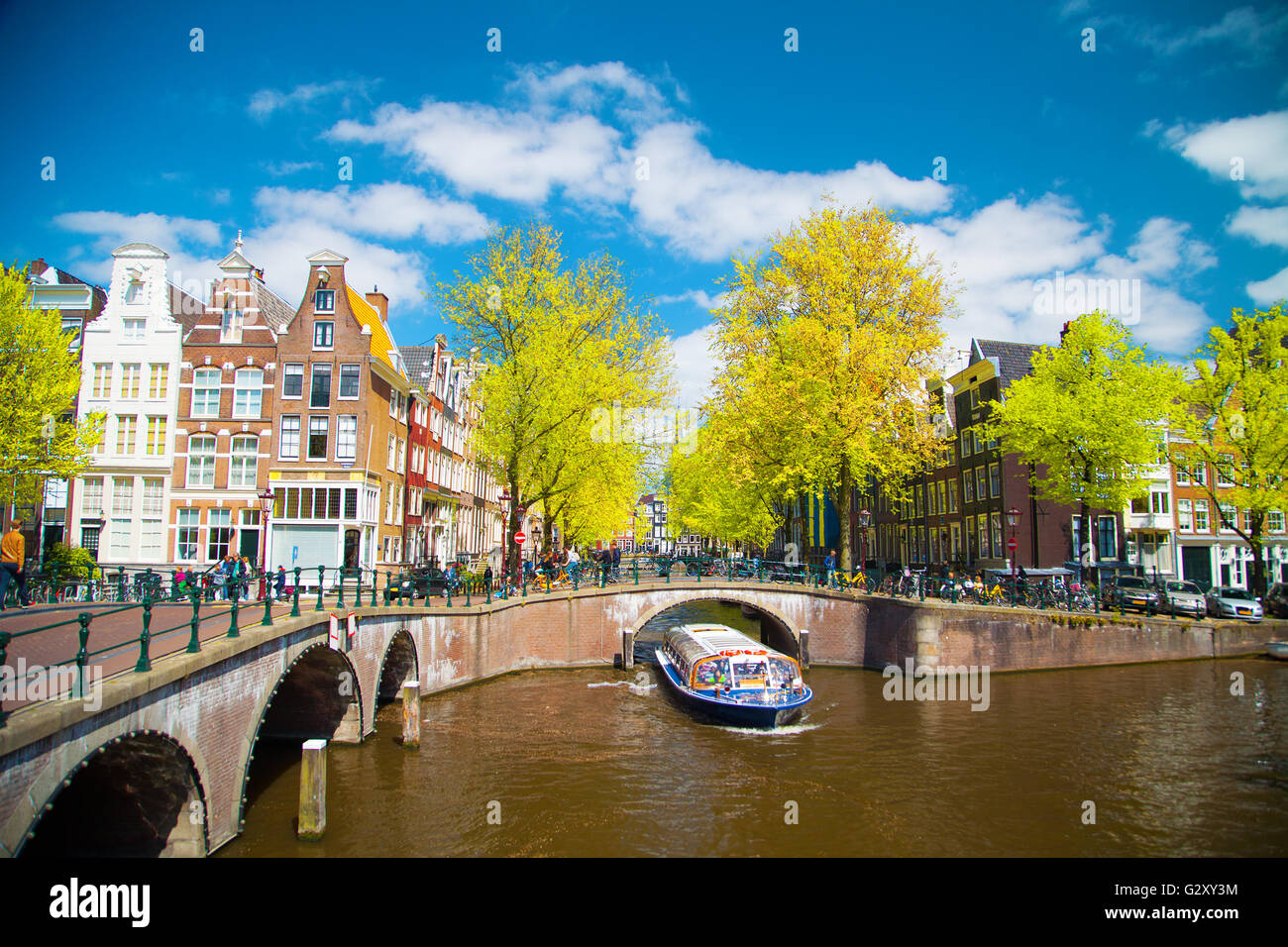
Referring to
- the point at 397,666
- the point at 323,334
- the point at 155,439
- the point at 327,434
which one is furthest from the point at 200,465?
the point at 397,666

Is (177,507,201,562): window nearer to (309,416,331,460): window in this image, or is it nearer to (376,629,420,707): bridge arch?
(309,416,331,460): window

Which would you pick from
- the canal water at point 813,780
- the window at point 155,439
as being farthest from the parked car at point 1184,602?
the window at point 155,439

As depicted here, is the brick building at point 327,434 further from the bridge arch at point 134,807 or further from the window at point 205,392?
the bridge arch at point 134,807

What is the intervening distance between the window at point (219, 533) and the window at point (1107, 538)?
1799 inches

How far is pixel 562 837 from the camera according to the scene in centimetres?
1360

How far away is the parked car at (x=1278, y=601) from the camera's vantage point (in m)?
34.3

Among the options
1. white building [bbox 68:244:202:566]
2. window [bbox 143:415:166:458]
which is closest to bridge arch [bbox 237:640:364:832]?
white building [bbox 68:244:202:566]

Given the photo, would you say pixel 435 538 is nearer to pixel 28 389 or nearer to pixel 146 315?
pixel 146 315

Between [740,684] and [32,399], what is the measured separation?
87.7 ft

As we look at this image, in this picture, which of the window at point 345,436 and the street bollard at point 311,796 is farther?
the window at point 345,436

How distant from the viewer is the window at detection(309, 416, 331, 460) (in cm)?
3359

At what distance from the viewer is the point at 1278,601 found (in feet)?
114
